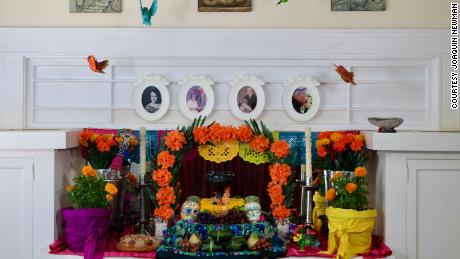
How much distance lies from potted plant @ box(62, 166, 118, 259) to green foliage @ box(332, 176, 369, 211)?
146 cm

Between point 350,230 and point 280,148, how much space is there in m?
0.74

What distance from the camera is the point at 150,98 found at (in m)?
4.24

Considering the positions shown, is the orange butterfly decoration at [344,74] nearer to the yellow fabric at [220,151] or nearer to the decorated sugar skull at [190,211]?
the yellow fabric at [220,151]

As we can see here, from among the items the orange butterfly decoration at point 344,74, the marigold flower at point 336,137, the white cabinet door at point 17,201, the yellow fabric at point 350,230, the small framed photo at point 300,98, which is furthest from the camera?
the small framed photo at point 300,98

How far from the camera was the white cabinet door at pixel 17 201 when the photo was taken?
3637 mm

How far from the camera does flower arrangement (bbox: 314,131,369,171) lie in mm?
3736

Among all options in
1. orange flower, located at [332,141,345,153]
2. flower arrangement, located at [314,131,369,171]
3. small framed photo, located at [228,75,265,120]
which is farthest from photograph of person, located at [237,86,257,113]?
orange flower, located at [332,141,345,153]

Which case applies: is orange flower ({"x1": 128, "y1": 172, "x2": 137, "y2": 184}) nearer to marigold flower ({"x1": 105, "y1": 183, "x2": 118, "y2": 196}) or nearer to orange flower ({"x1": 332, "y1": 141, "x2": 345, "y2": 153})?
marigold flower ({"x1": 105, "y1": 183, "x2": 118, "y2": 196})

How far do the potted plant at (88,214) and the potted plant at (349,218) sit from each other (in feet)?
4.75

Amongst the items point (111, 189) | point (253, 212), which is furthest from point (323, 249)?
point (111, 189)

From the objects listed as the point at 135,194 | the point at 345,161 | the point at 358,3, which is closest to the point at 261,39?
the point at 358,3

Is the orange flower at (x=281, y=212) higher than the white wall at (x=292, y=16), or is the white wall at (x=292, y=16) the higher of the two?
the white wall at (x=292, y=16)

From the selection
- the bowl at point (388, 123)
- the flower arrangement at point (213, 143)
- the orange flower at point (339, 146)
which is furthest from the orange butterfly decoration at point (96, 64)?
the bowl at point (388, 123)

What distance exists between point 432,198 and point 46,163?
259 cm
